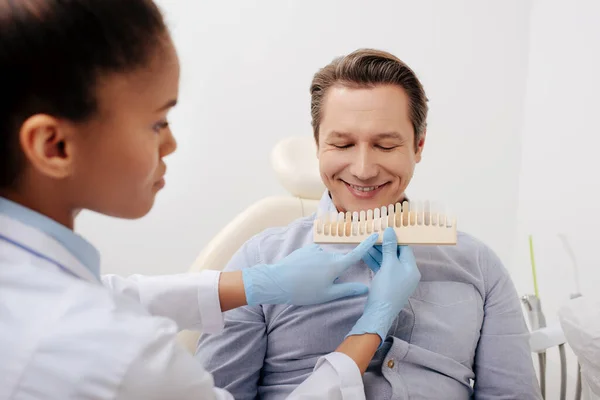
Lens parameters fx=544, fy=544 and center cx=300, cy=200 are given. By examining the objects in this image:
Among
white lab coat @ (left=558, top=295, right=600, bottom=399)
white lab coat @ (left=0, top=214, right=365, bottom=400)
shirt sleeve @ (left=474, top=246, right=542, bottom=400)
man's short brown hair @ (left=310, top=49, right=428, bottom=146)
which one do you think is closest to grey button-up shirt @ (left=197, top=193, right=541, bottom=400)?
shirt sleeve @ (left=474, top=246, right=542, bottom=400)

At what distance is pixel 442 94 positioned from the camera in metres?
2.28

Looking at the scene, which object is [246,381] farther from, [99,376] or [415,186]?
[415,186]

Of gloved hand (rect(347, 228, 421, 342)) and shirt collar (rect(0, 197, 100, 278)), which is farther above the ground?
shirt collar (rect(0, 197, 100, 278))

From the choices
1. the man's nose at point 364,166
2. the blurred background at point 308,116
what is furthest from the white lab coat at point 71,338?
the blurred background at point 308,116

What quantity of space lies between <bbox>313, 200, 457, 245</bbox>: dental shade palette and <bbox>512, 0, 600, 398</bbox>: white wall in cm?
86

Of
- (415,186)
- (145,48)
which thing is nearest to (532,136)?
(415,186)

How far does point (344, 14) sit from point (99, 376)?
6.53 ft

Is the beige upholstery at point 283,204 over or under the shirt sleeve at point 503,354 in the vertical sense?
over

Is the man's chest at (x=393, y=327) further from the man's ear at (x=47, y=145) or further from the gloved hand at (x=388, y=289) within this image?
the man's ear at (x=47, y=145)

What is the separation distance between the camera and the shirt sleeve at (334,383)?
35.9 inches

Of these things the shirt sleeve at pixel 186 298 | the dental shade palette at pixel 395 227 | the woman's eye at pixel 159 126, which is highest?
the woman's eye at pixel 159 126

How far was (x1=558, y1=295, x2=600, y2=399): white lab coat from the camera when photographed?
1155 mm

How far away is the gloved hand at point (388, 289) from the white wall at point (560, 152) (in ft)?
3.09

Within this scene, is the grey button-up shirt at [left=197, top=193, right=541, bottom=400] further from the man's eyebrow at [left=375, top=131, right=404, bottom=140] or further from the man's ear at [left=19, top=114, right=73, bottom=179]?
the man's ear at [left=19, top=114, right=73, bottom=179]
